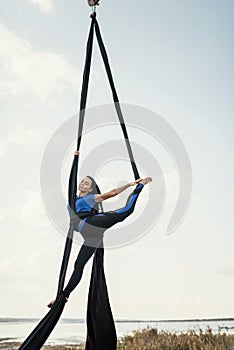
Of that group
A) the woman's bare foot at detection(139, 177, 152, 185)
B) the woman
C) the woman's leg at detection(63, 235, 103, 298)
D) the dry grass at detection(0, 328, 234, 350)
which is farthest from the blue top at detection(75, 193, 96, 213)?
the dry grass at detection(0, 328, 234, 350)

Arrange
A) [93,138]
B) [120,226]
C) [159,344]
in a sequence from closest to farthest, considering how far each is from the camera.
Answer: [120,226], [93,138], [159,344]

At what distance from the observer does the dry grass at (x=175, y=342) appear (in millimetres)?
4594

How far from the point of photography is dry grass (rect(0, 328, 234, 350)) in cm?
459

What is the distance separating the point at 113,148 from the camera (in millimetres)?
3961

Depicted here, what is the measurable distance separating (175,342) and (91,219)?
1.90m

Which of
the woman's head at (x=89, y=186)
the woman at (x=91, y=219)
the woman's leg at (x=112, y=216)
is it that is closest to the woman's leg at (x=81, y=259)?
the woman at (x=91, y=219)

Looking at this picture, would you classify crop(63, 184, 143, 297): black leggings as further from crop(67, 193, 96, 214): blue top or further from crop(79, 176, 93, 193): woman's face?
crop(79, 176, 93, 193): woman's face

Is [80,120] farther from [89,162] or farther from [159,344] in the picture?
[159,344]

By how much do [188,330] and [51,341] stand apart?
4.25ft

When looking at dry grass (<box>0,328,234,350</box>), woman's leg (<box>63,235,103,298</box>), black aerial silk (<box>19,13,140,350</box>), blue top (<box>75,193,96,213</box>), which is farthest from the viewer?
dry grass (<box>0,328,234,350</box>)

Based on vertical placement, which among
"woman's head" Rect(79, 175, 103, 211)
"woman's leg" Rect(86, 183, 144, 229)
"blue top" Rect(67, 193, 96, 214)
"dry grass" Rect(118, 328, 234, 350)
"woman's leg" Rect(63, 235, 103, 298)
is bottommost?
"dry grass" Rect(118, 328, 234, 350)

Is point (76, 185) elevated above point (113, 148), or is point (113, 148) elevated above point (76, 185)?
point (113, 148)

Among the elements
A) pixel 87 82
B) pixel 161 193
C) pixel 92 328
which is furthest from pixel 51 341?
pixel 87 82

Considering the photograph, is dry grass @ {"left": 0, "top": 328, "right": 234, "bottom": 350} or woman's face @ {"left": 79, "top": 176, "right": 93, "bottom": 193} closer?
woman's face @ {"left": 79, "top": 176, "right": 93, "bottom": 193}
